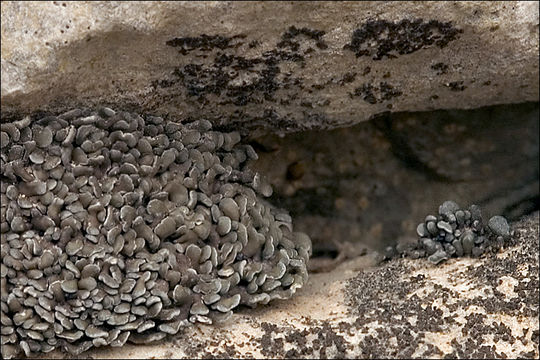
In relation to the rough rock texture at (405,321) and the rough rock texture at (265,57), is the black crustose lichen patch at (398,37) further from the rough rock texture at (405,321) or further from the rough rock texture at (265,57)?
the rough rock texture at (405,321)

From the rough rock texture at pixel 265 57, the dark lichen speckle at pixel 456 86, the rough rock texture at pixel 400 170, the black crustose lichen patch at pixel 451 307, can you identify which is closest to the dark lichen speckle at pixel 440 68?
the rough rock texture at pixel 265 57

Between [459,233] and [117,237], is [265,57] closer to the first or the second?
[117,237]

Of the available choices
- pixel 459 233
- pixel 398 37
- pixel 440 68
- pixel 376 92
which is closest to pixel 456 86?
pixel 440 68

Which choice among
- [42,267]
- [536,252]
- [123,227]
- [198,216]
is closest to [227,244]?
[198,216]


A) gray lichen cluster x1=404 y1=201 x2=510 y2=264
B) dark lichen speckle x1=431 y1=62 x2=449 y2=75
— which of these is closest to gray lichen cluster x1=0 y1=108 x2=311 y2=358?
gray lichen cluster x1=404 y1=201 x2=510 y2=264

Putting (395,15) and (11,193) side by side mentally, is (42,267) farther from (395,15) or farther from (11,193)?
(395,15)
